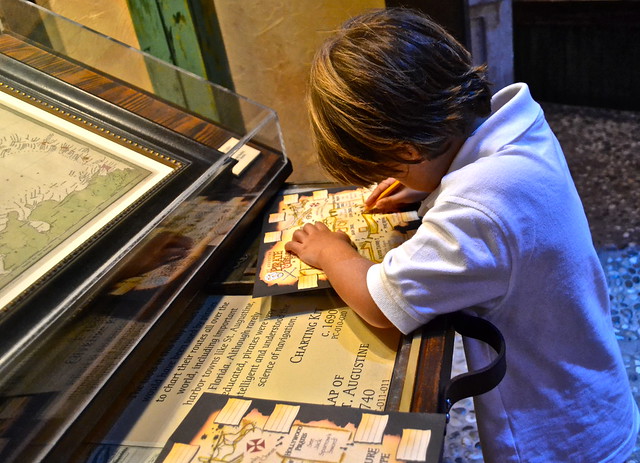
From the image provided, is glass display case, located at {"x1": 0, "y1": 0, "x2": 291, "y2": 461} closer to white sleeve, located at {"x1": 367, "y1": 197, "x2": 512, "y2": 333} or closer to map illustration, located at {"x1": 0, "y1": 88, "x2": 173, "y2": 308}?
map illustration, located at {"x1": 0, "y1": 88, "x2": 173, "y2": 308}

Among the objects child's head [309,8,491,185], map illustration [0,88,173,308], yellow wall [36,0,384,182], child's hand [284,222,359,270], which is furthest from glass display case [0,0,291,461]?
yellow wall [36,0,384,182]

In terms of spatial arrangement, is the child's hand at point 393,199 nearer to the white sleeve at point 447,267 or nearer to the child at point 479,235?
the child at point 479,235

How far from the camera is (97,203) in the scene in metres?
0.93

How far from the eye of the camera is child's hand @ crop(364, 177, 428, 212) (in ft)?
3.70

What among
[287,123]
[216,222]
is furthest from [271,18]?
[216,222]

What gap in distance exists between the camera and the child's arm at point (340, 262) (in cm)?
85

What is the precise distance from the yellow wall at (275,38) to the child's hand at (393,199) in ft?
2.79

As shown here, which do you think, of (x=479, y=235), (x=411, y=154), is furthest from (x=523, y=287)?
(x=411, y=154)

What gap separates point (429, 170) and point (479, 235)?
180mm

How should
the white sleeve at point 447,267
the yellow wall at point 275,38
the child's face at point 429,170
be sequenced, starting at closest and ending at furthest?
the white sleeve at point 447,267 < the child's face at point 429,170 < the yellow wall at point 275,38

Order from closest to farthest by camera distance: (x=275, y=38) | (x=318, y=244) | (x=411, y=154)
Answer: (x=411, y=154)
(x=318, y=244)
(x=275, y=38)

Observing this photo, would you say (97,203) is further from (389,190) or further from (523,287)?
(523,287)

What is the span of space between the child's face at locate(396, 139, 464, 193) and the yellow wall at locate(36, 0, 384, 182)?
99 centimetres

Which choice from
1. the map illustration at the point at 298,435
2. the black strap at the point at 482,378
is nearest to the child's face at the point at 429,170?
the black strap at the point at 482,378
